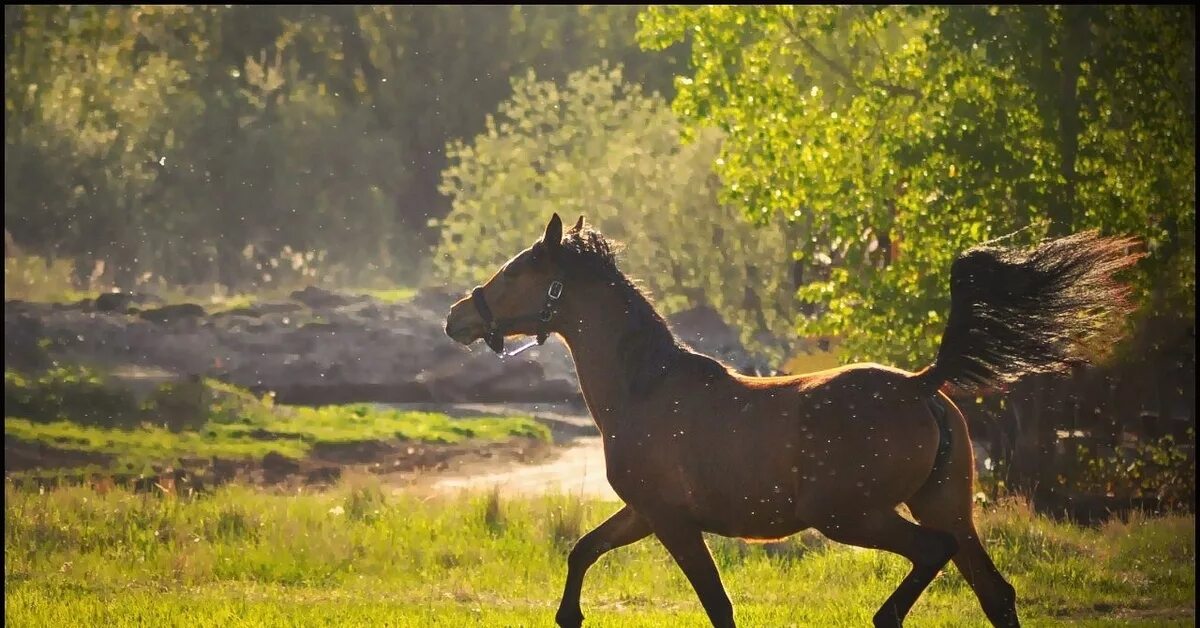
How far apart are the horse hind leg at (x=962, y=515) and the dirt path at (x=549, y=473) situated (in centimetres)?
912

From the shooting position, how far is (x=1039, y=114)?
18109 mm

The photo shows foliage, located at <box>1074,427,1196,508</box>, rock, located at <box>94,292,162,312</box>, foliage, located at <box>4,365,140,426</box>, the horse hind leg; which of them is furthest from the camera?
rock, located at <box>94,292,162,312</box>

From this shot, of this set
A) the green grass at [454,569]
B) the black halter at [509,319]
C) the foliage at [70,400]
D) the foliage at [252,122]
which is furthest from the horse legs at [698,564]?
the foliage at [252,122]

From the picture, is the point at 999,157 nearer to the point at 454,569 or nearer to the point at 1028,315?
the point at 454,569

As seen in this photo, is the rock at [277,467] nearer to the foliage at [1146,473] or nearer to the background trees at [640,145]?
the background trees at [640,145]

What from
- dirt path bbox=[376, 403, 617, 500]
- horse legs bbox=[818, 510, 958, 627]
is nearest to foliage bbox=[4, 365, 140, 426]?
dirt path bbox=[376, 403, 617, 500]

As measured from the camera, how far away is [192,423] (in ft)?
91.6

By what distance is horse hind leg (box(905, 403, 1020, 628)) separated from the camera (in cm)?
928

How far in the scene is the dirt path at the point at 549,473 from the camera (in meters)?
21.9

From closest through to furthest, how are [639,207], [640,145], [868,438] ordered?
[868,438]
[639,207]
[640,145]

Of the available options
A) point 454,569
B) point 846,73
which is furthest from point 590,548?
point 846,73

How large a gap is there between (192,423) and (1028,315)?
69.5ft

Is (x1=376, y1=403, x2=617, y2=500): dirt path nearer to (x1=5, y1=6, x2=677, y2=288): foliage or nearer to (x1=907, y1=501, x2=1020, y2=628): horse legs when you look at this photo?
(x1=907, y1=501, x2=1020, y2=628): horse legs

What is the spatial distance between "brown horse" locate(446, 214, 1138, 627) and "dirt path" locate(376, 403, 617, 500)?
8552 mm
